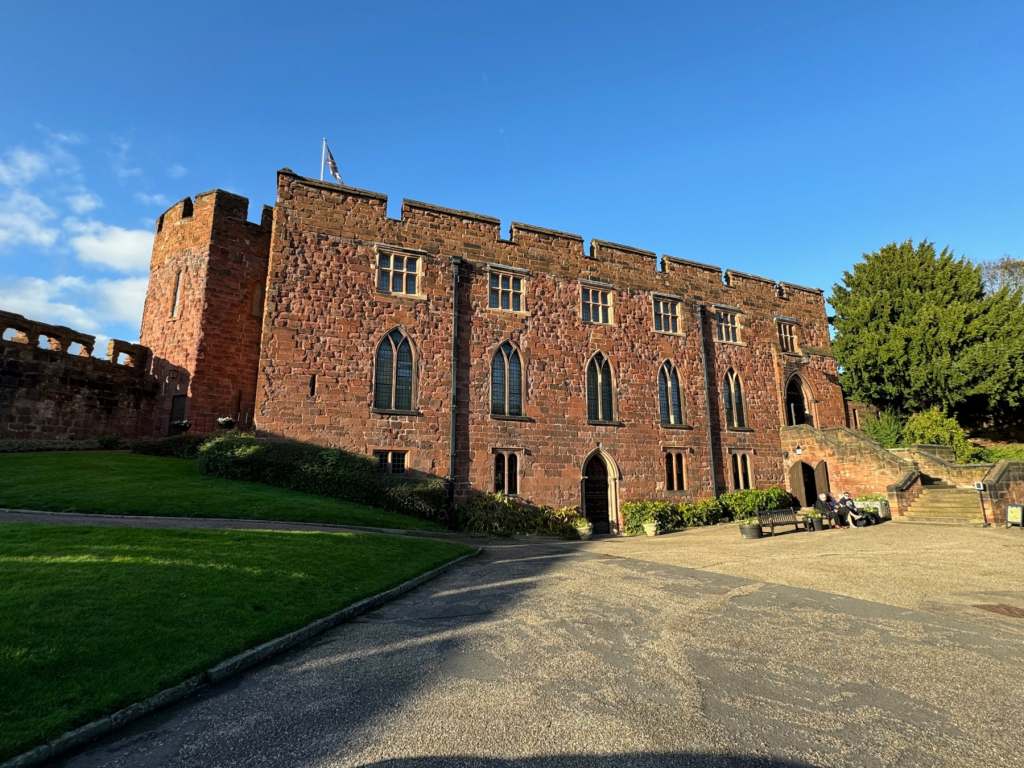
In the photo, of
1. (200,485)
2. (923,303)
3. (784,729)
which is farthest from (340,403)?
(923,303)

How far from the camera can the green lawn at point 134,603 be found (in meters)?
4.28

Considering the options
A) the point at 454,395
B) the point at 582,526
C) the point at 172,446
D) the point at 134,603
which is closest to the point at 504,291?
the point at 454,395

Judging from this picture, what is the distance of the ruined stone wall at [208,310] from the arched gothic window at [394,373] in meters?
6.87

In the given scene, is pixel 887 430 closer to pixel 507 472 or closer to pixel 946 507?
pixel 946 507

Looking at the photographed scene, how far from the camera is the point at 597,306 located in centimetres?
2462

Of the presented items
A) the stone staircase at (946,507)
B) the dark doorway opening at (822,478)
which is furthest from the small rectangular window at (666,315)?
the stone staircase at (946,507)

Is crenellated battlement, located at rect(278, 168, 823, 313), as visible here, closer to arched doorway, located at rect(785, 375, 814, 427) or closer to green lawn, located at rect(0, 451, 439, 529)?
arched doorway, located at rect(785, 375, 814, 427)

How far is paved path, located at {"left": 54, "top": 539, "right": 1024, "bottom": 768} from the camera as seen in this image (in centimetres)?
382

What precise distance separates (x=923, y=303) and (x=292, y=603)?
3286cm

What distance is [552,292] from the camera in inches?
930

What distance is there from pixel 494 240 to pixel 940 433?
23578 mm

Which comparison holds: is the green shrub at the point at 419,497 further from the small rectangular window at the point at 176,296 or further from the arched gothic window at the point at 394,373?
the small rectangular window at the point at 176,296

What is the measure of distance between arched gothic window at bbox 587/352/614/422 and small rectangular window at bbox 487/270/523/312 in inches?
177

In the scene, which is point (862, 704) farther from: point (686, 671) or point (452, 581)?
point (452, 581)
